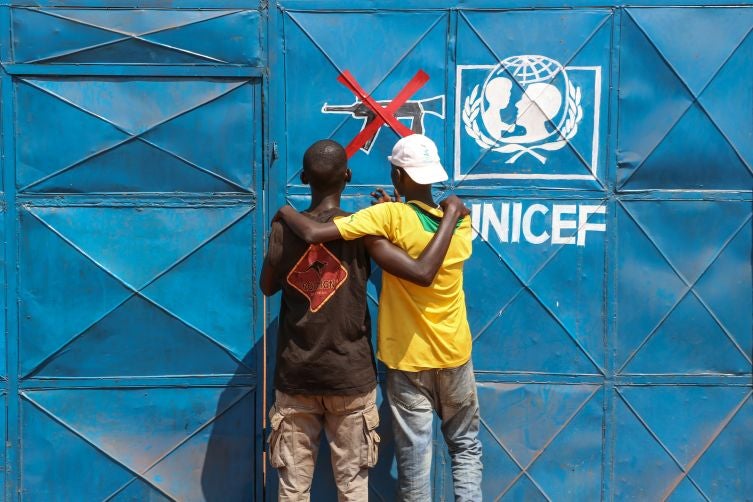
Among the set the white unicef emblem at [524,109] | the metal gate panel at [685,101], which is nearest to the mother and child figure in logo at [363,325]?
the white unicef emblem at [524,109]

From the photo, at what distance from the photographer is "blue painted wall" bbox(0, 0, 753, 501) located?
4.05 metres

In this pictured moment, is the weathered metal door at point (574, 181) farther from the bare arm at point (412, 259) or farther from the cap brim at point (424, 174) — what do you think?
the bare arm at point (412, 259)

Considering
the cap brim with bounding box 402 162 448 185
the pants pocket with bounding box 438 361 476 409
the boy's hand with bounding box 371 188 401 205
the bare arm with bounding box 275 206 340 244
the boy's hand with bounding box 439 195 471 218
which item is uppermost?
the cap brim with bounding box 402 162 448 185

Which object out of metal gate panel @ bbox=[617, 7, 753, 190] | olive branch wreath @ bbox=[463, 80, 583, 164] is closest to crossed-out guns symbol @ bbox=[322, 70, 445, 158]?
olive branch wreath @ bbox=[463, 80, 583, 164]

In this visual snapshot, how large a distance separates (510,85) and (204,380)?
2096 millimetres

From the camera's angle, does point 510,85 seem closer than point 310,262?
No

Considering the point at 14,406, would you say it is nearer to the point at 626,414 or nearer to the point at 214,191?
the point at 214,191

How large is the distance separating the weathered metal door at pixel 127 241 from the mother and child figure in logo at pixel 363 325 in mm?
712

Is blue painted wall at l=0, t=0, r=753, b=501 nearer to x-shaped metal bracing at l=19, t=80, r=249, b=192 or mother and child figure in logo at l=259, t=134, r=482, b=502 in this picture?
x-shaped metal bracing at l=19, t=80, r=249, b=192

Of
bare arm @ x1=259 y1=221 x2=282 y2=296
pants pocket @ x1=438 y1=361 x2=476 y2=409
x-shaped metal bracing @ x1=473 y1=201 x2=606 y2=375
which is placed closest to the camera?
bare arm @ x1=259 y1=221 x2=282 y2=296

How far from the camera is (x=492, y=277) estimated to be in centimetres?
414

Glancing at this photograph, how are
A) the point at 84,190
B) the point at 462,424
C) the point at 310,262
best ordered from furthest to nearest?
1. the point at 84,190
2. the point at 462,424
3. the point at 310,262

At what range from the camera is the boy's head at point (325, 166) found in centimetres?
340

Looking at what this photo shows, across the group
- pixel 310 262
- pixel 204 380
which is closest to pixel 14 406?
pixel 204 380
